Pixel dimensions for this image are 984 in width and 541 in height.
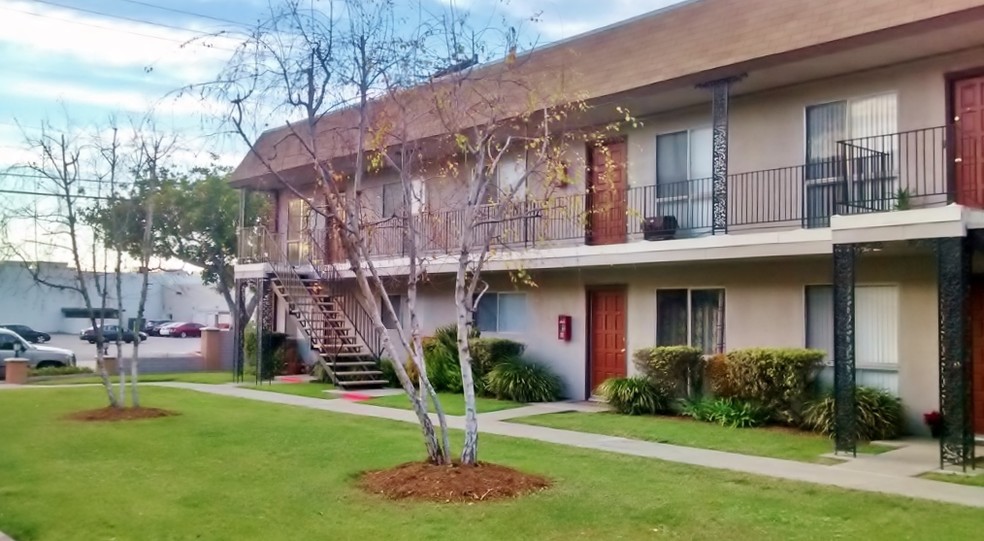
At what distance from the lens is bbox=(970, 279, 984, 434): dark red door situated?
1318 cm

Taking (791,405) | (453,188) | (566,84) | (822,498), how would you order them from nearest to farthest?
(822,498)
(791,405)
(566,84)
(453,188)

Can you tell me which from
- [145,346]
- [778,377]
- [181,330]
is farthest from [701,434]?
[181,330]

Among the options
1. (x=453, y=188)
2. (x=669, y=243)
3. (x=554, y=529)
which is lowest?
(x=554, y=529)

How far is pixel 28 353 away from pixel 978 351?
2605 cm

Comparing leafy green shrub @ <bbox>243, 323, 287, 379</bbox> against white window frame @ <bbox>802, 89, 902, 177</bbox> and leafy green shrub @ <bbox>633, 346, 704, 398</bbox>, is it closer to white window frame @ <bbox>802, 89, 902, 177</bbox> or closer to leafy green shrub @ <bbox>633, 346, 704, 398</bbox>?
leafy green shrub @ <bbox>633, 346, 704, 398</bbox>

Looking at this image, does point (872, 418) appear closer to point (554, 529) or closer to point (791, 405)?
point (791, 405)

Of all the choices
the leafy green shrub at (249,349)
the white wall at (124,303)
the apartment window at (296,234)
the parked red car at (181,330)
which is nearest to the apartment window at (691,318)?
the apartment window at (296,234)

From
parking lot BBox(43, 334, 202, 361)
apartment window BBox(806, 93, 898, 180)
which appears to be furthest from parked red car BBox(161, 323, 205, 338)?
apartment window BBox(806, 93, 898, 180)

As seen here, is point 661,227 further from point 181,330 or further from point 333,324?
point 181,330

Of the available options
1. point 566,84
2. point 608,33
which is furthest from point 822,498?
point 608,33

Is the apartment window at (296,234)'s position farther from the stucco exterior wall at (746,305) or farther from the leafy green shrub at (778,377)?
the leafy green shrub at (778,377)

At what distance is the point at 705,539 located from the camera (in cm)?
744

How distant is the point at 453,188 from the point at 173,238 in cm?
2188

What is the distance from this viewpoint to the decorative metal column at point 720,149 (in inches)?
593
